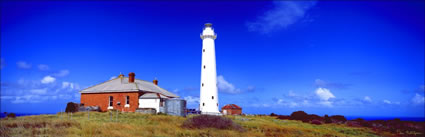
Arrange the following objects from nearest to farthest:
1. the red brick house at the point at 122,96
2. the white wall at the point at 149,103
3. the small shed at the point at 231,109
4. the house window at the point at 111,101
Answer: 1. the white wall at the point at 149,103
2. the red brick house at the point at 122,96
3. the house window at the point at 111,101
4. the small shed at the point at 231,109

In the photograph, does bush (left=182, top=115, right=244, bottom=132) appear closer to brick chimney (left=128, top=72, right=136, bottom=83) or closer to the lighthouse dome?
the lighthouse dome

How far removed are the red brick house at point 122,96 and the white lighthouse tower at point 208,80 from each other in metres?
4.50

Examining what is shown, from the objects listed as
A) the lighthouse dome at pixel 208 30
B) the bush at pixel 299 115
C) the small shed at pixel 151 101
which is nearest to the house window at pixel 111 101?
the small shed at pixel 151 101

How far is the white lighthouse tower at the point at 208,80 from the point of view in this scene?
3175cm

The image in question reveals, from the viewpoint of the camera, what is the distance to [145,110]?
2916 cm

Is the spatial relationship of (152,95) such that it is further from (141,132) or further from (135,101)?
(141,132)

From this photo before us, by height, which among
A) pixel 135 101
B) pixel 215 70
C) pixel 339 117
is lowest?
pixel 339 117

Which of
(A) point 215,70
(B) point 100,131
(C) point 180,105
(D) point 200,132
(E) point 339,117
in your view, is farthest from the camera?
(E) point 339,117

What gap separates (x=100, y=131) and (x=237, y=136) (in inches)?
250

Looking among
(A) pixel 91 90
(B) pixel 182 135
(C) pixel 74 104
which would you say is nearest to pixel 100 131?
(B) pixel 182 135

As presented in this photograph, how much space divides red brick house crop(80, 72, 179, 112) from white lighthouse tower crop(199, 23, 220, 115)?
14.8 feet

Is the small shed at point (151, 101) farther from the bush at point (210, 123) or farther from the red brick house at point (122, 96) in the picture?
the bush at point (210, 123)

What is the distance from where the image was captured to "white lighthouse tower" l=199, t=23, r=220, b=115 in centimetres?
3175

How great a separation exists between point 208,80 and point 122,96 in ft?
31.8
